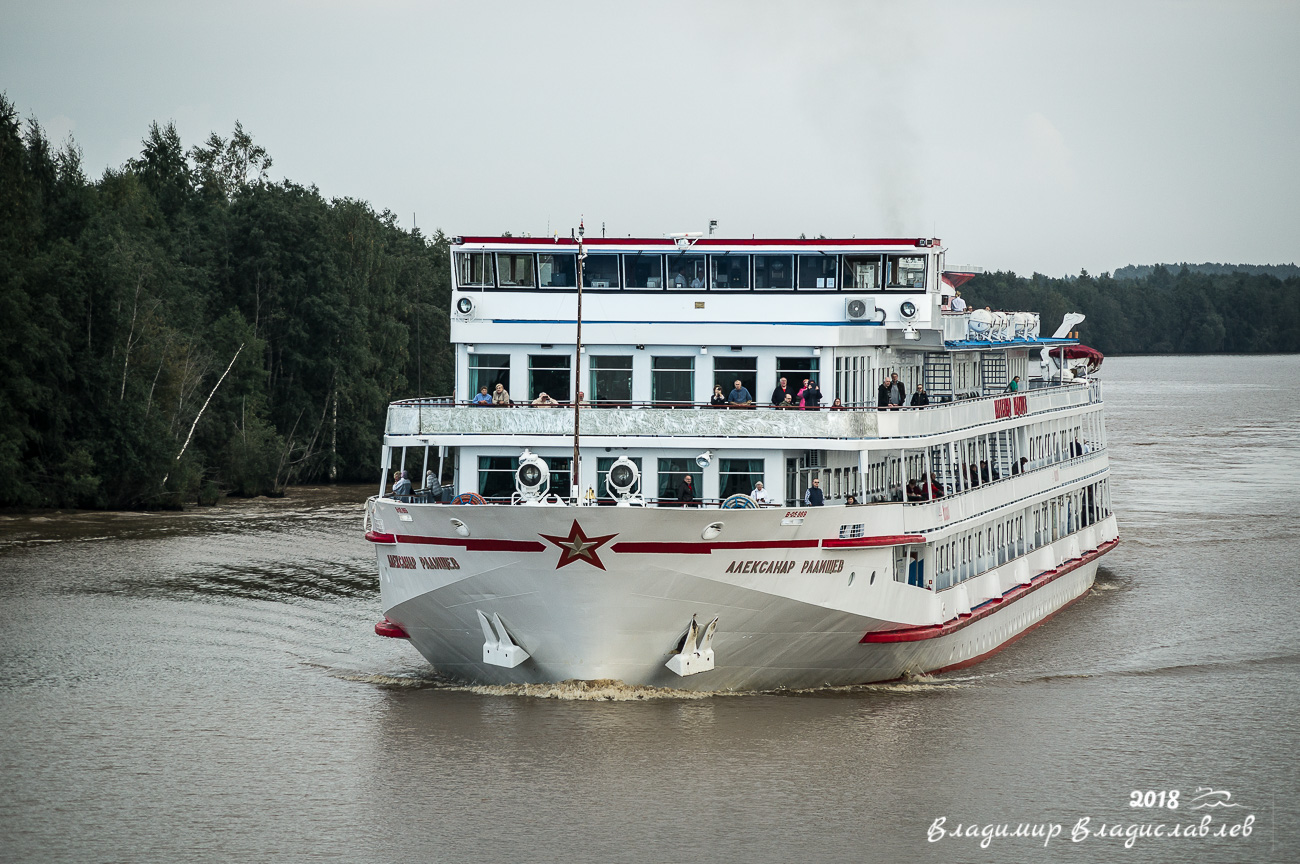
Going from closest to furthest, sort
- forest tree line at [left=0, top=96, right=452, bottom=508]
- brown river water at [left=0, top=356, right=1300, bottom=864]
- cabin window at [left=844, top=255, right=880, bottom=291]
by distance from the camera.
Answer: brown river water at [left=0, top=356, right=1300, bottom=864] < cabin window at [left=844, top=255, right=880, bottom=291] < forest tree line at [left=0, top=96, right=452, bottom=508]

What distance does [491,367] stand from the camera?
31203 mm

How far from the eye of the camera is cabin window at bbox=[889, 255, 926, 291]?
32.5 meters

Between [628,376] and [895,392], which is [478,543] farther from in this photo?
Answer: [895,392]

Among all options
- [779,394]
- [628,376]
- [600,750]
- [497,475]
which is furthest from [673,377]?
[600,750]

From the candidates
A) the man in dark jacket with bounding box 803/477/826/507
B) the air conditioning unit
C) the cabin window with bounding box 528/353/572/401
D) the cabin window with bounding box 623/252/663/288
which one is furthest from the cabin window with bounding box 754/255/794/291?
the man in dark jacket with bounding box 803/477/826/507

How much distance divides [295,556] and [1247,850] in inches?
1296

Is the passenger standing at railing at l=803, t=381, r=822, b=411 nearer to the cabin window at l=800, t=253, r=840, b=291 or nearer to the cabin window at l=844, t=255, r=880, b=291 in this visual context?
the cabin window at l=800, t=253, r=840, b=291

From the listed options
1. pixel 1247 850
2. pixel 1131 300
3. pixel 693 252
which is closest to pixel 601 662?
pixel 693 252

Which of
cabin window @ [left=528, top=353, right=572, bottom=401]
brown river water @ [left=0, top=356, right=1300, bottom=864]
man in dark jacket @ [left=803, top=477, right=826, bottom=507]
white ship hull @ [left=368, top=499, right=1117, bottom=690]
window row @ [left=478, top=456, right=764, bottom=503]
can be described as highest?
cabin window @ [left=528, top=353, right=572, bottom=401]

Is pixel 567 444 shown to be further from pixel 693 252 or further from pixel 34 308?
pixel 34 308

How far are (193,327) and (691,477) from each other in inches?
1875

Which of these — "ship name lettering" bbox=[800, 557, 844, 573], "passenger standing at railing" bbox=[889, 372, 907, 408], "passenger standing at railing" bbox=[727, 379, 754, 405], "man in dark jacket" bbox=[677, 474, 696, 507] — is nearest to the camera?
"ship name lettering" bbox=[800, 557, 844, 573]

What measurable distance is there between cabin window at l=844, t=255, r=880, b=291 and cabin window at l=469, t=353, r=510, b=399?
7.16 m

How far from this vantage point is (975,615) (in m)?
33.7
